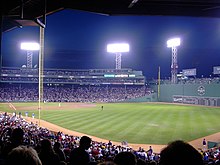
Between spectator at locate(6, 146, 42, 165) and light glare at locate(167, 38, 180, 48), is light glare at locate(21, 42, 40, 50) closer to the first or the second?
light glare at locate(167, 38, 180, 48)

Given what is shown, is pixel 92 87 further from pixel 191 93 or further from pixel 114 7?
pixel 114 7

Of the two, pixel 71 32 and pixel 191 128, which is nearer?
pixel 191 128

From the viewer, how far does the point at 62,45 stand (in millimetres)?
75875

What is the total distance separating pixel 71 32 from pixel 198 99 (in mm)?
37468

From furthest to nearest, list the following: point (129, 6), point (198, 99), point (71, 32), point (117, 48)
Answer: point (117, 48), point (71, 32), point (198, 99), point (129, 6)

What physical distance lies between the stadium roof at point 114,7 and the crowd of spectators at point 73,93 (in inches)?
2366

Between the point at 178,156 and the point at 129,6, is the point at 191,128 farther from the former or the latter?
the point at 178,156

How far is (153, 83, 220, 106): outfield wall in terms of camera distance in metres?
53.2

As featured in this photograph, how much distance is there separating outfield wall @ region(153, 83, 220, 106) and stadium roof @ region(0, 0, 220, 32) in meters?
48.4

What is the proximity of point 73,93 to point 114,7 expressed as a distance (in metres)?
68.6

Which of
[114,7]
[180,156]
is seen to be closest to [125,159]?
[180,156]

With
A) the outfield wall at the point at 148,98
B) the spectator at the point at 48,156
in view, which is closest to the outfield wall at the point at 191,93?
the outfield wall at the point at 148,98

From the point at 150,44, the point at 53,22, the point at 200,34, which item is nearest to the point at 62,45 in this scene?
the point at 53,22

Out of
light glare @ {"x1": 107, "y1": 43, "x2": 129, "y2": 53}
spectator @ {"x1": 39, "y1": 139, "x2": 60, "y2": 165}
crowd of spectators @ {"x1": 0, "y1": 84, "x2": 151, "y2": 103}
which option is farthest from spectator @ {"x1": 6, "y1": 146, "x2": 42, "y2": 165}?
light glare @ {"x1": 107, "y1": 43, "x2": 129, "y2": 53}
